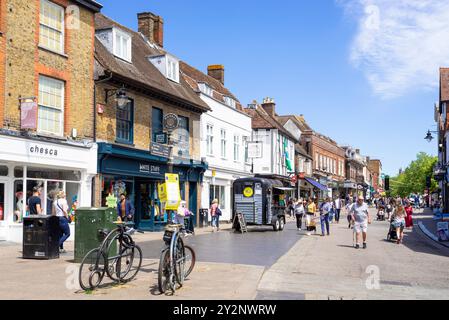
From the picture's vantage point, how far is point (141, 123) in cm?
2230

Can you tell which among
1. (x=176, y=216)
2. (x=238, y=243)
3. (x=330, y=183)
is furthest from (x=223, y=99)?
(x=330, y=183)

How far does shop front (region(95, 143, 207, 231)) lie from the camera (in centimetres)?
1970

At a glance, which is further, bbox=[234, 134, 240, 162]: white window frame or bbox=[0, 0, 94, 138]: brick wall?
bbox=[234, 134, 240, 162]: white window frame

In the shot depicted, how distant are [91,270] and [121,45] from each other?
16447 mm

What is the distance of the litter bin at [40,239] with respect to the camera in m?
12.1

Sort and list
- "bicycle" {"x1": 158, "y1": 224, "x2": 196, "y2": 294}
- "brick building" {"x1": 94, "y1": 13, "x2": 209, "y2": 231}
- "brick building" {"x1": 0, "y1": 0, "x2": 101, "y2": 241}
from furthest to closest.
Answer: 1. "brick building" {"x1": 94, "y1": 13, "x2": 209, "y2": 231}
2. "brick building" {"x1": 0, "y1": 0, "x2": 101, "y2": 241}
3. "bicycle" {"x1": 158, "y1": 224, "x2": 196, "y2": 294}

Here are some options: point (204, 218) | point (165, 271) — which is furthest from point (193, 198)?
point (165, 271)

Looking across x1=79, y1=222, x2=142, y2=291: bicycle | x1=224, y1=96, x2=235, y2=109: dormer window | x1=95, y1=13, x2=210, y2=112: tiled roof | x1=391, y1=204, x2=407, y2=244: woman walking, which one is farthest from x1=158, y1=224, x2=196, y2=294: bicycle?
x1=224, y1=96, x2=235, y2=109: dormer window

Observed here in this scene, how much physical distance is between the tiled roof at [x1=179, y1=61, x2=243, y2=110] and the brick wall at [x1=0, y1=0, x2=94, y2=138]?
10896 millimetres

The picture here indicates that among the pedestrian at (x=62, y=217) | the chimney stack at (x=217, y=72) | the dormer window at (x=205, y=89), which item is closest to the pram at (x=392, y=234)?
the pedestrian at (x=62, y=217)

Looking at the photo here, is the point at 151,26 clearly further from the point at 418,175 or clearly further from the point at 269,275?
the point at 418,175

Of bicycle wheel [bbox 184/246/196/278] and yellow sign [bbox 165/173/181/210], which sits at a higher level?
yellow sign [bbox 165/173/181/210]

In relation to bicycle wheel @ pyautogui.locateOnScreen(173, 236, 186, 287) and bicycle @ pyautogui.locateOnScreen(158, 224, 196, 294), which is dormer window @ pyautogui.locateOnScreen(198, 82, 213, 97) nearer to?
bicycle @ pyautogui.locateOnScreen(158, 224, 196, 294)
